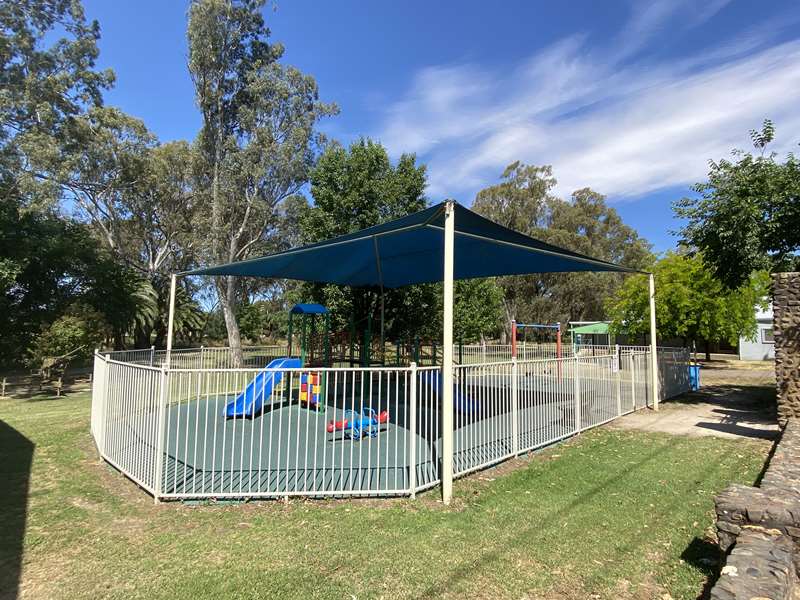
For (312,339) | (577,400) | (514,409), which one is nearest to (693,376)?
(577,400)

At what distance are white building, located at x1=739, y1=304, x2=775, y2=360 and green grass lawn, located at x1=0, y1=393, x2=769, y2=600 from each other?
28624mm

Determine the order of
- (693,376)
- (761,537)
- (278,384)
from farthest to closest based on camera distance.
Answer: (693,376) < (278,384) < (761,537)

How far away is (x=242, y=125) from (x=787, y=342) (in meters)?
22.8

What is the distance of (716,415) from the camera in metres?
9.07

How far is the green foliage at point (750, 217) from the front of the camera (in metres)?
9.27

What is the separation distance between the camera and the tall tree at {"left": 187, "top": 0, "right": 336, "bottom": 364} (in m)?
21.4

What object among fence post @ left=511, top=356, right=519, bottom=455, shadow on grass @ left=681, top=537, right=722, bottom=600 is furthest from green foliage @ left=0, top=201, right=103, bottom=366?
shadow on grass @ left=681, top=537, right=722, bottom=600

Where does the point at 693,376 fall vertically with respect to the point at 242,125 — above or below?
below

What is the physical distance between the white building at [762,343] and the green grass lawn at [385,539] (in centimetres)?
2862

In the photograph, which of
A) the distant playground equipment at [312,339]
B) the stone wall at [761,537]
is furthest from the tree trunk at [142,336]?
the stone wall at [761,537]

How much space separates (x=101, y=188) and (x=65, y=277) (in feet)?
19.0

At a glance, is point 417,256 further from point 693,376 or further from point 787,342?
point 693,376

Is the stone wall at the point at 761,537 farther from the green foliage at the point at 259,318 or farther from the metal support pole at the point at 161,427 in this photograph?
the green foliage at the point at 259,318

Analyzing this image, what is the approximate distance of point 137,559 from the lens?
3.20 meters
